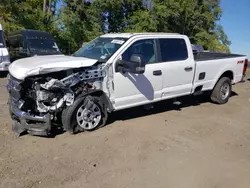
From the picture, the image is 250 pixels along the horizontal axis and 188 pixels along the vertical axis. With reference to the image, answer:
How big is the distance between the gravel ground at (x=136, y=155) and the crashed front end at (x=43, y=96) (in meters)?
0.27

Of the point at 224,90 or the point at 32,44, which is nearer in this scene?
the point at 224,90

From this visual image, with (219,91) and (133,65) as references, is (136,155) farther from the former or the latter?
(219,91)

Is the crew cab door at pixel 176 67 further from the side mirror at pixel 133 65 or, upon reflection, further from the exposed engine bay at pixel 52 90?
the exposed engine bay at pixel 52 90

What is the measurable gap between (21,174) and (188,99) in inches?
224

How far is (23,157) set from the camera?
439 cm

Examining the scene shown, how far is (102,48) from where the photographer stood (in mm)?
6035

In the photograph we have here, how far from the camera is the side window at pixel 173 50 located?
20.9ft

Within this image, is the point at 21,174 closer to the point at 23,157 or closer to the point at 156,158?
the point at 23,157

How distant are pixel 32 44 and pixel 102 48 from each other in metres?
8.41

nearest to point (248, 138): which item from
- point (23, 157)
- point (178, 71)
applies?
point (178, 71)

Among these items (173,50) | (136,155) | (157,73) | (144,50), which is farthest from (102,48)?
(136,155)

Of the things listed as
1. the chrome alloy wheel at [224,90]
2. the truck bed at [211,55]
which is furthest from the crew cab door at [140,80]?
the chrome alloy wheel at [224,90]

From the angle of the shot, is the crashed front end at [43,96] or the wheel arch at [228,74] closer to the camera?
the crashed front end at [43,96]

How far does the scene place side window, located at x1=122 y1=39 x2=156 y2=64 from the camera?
577 centimetres
